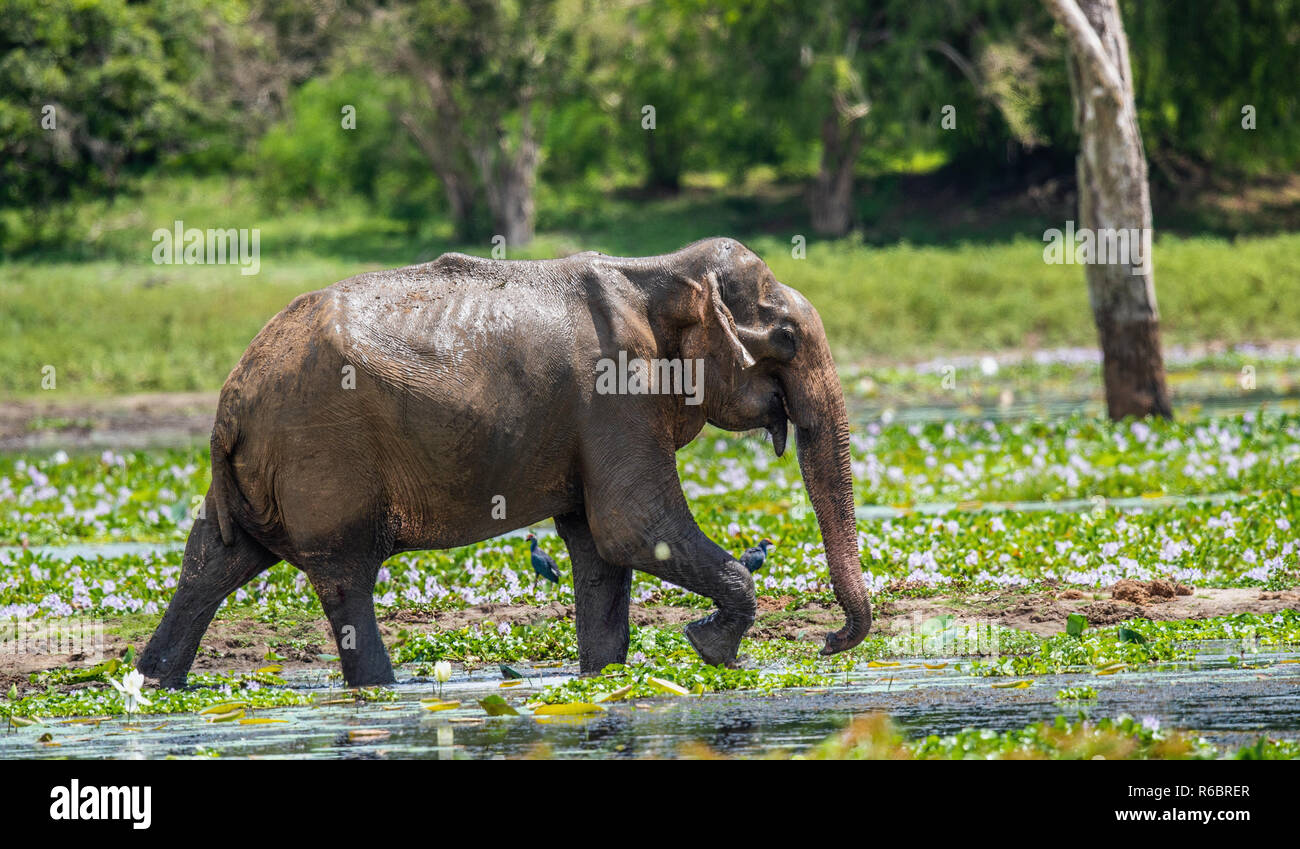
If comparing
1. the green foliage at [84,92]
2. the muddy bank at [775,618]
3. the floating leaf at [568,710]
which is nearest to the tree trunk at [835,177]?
the green foliage at [84,92]

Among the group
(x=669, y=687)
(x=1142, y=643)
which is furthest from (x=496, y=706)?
(x=1142, y=643)

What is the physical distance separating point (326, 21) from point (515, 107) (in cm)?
503

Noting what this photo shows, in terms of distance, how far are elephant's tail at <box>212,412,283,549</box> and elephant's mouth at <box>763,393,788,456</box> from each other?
2.39 m

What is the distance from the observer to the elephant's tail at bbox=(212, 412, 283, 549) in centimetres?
869

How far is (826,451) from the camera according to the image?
29.4ft

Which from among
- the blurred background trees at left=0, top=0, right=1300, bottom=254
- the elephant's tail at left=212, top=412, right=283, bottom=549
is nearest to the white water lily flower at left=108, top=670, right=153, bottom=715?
the elephant's tail at left=212, top=412, right=283, bottom=549

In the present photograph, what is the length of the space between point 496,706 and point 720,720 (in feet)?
3.02

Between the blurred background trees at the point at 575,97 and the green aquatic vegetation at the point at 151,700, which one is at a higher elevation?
the blurred background trees at the point at 575,97

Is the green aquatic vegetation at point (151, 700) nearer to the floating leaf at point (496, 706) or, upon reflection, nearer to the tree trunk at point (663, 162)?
the floating leaf at point (496, 706)

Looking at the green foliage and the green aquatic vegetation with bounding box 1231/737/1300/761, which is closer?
the green aquatic vegetation with bounding box 1231/737/1300/761

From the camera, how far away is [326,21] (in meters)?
45.2

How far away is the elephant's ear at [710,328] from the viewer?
8.80 m

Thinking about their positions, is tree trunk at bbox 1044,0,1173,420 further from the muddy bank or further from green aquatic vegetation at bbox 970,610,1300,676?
green aquatic vegetation at bbox 970,610,1300,676
